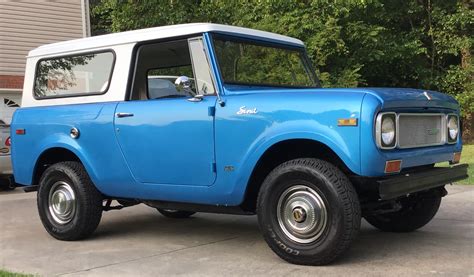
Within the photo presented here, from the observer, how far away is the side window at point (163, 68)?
5.52m

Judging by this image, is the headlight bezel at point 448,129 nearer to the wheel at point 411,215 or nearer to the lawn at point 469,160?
the wheel at point 411,215

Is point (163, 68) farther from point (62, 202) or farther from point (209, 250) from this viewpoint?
point (209, 250)

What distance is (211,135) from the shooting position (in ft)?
16.5

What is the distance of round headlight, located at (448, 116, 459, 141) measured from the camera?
536 cm


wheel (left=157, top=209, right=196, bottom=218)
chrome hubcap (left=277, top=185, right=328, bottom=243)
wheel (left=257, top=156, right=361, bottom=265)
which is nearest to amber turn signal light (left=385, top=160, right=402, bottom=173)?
wheel (left=257, top=156, right=361, bottom=265)

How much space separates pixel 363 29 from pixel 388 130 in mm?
15969

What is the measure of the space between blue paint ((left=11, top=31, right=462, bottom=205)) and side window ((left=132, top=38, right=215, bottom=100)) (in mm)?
244

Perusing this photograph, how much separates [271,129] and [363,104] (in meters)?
0.80

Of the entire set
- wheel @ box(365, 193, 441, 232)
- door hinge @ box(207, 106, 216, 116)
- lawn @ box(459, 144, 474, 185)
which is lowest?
lawn @ box(459, 144, 474, 185)

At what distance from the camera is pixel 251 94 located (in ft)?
16.2

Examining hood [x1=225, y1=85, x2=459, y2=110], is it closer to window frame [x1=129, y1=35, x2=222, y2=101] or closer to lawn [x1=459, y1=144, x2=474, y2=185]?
window frame [x1=129, y1=35, x2=222, y2=101]

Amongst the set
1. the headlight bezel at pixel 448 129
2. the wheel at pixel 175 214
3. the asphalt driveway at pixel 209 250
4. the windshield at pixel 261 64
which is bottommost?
the wheel at pixel 175 214

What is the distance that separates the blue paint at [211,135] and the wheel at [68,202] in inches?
7.0

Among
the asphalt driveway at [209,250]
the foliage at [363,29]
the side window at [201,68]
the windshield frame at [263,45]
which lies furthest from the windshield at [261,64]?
the foliage at [363,29]
